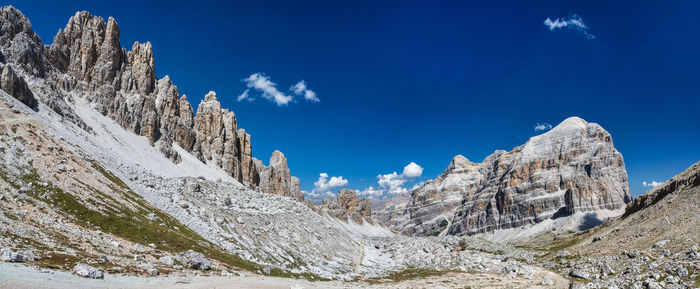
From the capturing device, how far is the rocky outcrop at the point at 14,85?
3632 inches

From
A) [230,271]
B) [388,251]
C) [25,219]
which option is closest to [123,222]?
[25,219]

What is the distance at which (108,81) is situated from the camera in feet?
515

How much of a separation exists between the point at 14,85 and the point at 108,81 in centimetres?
6588

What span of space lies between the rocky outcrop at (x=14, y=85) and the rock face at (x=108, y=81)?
254 mm

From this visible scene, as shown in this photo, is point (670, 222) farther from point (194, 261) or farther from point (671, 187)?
point (194, 261)

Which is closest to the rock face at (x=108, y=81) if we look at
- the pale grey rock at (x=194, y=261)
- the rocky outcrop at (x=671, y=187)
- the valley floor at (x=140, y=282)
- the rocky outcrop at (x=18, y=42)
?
the rocky outcrop at (x=18, y=42)

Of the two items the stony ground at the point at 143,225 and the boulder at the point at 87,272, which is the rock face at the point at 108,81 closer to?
Result: the stony ground at the point at 143,225

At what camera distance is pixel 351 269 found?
3285 inches

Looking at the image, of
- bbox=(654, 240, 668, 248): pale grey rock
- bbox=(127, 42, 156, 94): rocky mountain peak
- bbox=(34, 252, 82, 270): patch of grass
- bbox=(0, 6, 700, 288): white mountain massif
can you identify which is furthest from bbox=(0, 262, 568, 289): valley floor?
bbox=(127, 42, 156, 94): rocky mountain peak

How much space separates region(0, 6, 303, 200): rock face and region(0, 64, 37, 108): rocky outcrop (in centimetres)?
25

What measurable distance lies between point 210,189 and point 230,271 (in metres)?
58.4

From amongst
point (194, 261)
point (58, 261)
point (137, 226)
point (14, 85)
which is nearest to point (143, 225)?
point (137, 226)

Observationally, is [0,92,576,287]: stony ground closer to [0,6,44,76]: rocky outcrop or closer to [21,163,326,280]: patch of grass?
[21,163,326,280]: patch of grass

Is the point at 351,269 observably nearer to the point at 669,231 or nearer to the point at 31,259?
the point at 31,259
